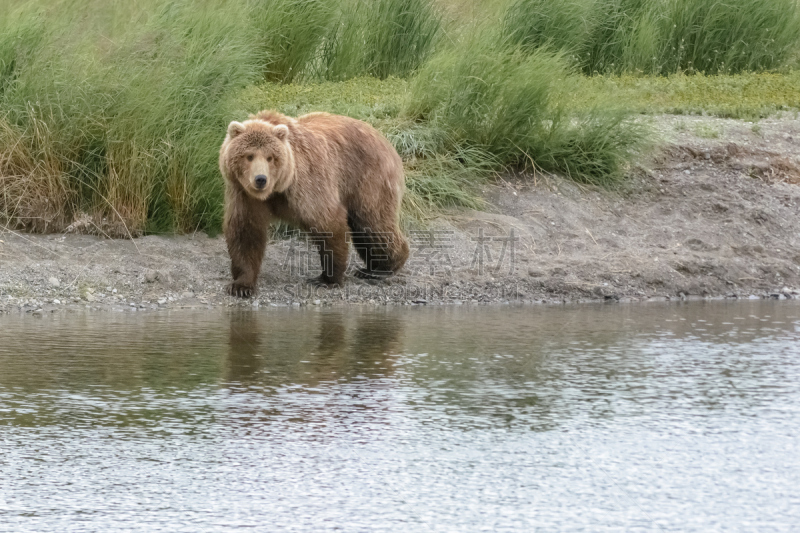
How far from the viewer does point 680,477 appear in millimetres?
4203

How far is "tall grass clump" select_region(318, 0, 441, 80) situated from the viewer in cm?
1476

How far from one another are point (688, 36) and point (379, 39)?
4375 millimetres

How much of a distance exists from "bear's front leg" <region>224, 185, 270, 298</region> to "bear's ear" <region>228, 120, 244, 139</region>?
0.36 m

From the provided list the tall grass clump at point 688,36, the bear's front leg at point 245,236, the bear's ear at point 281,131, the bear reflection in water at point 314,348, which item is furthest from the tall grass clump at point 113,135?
the tall grass clump at point 688,36

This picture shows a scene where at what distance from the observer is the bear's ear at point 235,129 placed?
8048 mm

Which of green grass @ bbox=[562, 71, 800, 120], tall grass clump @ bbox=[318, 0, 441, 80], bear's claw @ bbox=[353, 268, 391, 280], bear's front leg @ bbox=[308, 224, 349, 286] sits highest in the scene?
tall grass clump @ bbox=[318, 0, 441, 80]

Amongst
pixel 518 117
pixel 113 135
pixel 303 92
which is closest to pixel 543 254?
pixel 518 117

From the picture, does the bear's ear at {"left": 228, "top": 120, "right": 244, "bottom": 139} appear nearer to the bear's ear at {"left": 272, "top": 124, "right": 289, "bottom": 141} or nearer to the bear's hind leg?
the bear's ear at {"left": 272, "top": 124, "right": 289, "bottom": 141}

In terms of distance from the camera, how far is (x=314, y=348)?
644 cm

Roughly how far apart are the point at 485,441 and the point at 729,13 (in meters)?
13.2

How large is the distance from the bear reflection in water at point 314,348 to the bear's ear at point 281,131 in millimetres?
1208

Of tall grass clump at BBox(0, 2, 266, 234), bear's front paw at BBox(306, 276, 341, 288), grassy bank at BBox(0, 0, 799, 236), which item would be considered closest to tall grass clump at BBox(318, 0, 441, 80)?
grassy bank at BBox(0, 0, 799, 236)

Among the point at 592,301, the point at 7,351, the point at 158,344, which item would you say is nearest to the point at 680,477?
the point at 158,344

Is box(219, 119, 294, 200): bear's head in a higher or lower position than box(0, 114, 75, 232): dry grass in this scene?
higher
